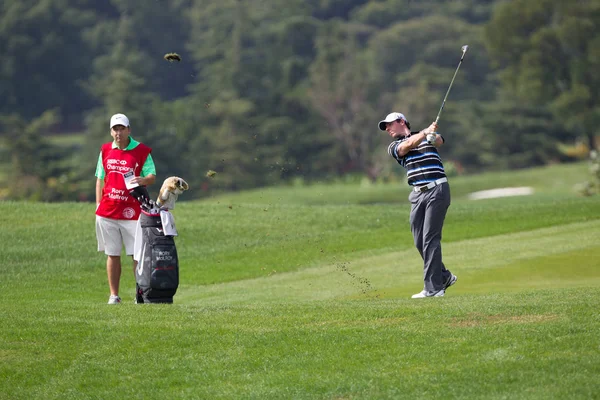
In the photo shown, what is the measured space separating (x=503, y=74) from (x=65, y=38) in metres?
42.3

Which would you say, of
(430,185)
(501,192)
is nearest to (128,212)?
(430,185)

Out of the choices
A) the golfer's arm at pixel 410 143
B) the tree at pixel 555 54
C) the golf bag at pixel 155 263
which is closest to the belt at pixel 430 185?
the golfer's arm at pixel 410 143

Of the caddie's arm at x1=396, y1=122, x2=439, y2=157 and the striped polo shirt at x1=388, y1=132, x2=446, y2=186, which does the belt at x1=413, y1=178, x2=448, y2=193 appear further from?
the caddie's arm at x1=396, y1=122, x2=439, y2=157

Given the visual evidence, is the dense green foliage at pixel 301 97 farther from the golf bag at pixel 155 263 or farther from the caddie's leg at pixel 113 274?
the golf bag at pixel 155 263

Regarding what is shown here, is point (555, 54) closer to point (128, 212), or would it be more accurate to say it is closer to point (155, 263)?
point (128, 212)

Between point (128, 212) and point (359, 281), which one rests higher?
point (128, 212)

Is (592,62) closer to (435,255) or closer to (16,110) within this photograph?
(16,110)

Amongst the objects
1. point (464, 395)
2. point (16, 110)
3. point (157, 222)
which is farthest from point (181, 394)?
A: point (16, 110)

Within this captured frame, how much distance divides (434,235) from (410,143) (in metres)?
0.94

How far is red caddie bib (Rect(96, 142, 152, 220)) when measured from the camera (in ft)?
39.4

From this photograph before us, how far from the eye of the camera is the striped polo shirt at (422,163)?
11.7 m

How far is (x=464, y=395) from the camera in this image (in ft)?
26.4

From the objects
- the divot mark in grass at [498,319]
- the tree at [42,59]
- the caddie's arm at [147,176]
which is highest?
the tree at [42,59]

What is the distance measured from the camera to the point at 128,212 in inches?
475
